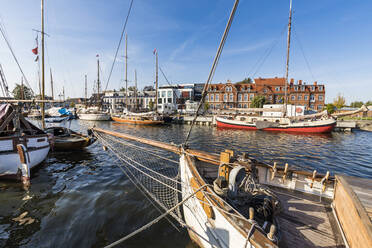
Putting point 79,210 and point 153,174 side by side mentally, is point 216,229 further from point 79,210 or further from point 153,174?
point 153,174

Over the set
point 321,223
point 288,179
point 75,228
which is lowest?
point 75,228

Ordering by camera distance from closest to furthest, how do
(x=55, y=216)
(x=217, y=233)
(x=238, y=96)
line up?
(x=217, y=233)
(x=55, y=216)
(x=238, y=96)

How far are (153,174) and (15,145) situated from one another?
6.67m

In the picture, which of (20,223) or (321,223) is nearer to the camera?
(321,223)

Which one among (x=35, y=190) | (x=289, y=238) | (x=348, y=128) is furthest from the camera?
(x=348, y=128)

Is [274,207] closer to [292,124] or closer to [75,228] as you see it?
[75,228]

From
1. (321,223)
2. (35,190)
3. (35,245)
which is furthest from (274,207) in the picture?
(35,190)

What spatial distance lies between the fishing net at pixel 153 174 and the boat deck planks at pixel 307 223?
2.59 metres

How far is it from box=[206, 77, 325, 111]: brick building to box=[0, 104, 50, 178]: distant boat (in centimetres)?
4664

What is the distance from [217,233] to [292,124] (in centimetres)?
2818

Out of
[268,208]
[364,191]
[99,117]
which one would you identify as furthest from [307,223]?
[99,117]

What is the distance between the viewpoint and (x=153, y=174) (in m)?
9.09

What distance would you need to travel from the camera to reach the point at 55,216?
5.33 m

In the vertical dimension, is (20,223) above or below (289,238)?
below
